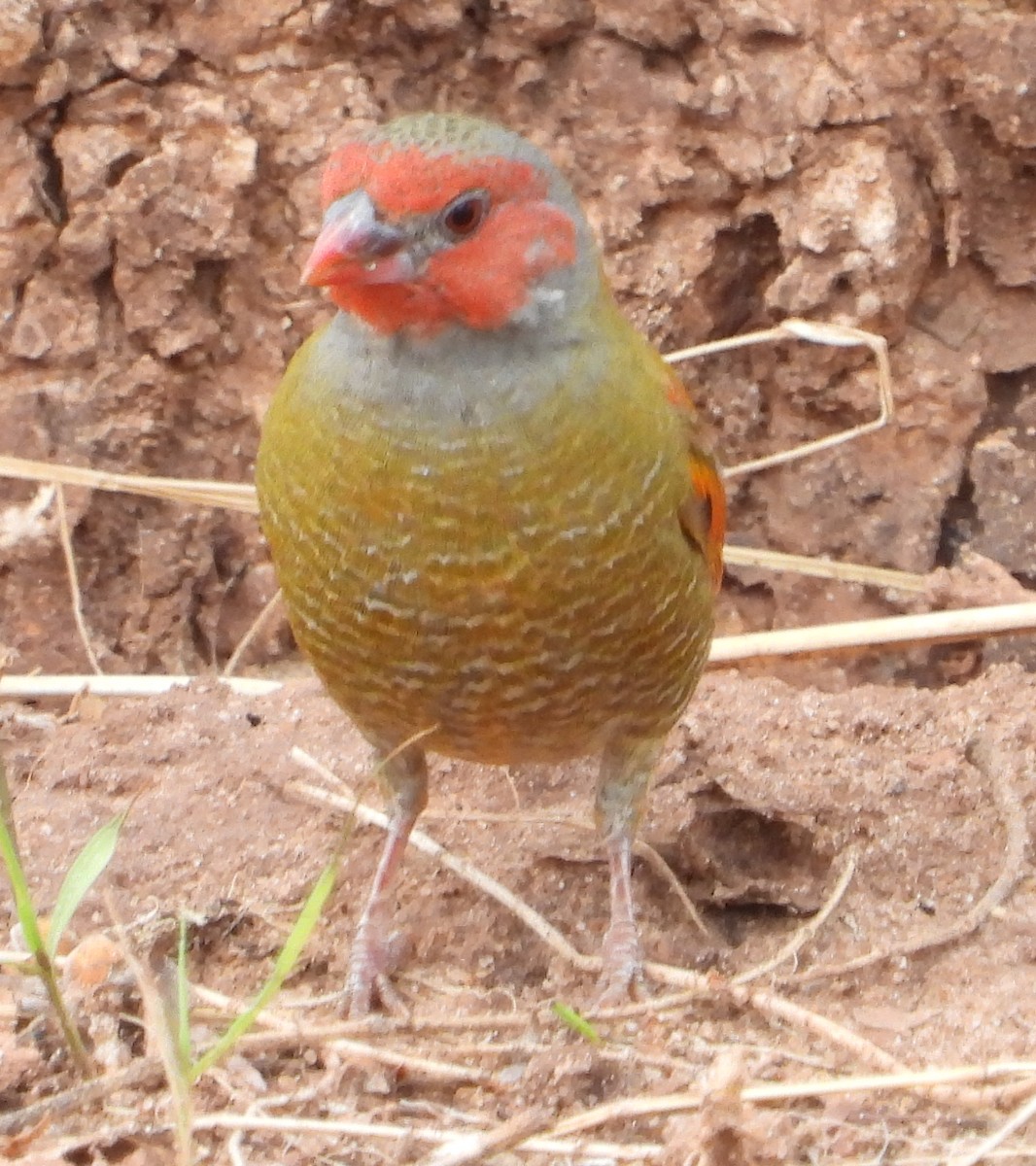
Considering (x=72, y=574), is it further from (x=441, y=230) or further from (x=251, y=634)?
(x=441, y=230)

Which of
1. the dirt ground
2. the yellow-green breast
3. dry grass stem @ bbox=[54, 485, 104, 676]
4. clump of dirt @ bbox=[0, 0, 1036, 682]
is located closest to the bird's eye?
the yellow-green breast

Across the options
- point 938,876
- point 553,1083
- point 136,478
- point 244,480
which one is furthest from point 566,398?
point 244,480

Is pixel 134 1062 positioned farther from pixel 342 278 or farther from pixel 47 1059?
pixel 342 278

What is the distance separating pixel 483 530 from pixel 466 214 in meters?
0.49

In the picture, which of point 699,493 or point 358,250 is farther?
point 699,493

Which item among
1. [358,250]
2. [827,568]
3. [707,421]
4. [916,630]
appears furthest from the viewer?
[707,421]

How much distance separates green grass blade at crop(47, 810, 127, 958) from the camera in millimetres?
2318

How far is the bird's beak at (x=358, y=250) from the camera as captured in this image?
256cm

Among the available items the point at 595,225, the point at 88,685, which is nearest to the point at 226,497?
the point at 88,685

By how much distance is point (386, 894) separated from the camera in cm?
324

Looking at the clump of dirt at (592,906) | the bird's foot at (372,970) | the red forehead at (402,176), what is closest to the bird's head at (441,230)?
the red forehead at (402,176)

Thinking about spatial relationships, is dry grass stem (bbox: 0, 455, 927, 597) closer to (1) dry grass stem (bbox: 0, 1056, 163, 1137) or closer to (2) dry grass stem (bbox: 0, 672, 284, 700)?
(2) dry grass stem (bbox: 0, 672, 284, 700)

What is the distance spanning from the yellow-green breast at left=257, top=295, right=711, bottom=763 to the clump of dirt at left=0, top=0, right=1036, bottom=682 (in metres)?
1.29

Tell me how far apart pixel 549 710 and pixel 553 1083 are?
27.2 inches
